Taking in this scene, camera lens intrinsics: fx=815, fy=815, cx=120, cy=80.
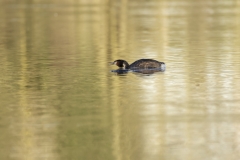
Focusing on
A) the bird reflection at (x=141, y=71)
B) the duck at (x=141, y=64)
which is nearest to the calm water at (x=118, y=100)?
the bird reflection at (x=141, y=71)

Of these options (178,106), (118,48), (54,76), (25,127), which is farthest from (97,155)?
(118,48)

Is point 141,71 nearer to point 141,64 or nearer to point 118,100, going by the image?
point 141,64

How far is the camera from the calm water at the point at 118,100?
1306 cm

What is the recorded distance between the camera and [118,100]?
17.7 metres

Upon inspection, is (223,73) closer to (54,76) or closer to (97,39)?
(54,76)

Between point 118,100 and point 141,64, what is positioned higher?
point 141,64

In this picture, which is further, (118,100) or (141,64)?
(141,64)

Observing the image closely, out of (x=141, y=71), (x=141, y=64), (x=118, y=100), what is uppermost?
(x=141, y=64)

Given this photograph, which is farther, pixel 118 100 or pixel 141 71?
pixel 141 71

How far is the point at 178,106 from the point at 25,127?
3466 mm

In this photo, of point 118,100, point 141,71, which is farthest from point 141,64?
point 118,100

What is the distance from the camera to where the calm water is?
13062 mm

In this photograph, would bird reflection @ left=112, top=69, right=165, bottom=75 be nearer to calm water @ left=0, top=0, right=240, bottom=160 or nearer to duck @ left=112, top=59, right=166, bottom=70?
duck @ left=112, top=59, right=166, bottom=70

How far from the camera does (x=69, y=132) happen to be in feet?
46.7
